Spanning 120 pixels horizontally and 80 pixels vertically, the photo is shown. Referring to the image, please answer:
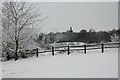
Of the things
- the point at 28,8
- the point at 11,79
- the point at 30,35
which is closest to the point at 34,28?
the point at 30,35

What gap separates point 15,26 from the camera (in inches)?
624

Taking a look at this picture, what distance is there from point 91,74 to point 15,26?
9729mm

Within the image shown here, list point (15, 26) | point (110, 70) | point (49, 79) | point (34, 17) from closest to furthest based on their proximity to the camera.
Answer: point (49, 79)
point (110, 70)
point (15, 26)
point (34, 17)

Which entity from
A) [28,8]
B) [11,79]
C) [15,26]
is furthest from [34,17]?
[11,79]

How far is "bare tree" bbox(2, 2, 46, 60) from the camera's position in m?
16.0

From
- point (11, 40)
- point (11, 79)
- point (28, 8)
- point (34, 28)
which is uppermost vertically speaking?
point (28, 8)

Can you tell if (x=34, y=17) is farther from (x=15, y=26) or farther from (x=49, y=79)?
(x=49, y=79)

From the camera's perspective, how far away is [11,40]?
16.1m

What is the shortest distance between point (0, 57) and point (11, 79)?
851 cm

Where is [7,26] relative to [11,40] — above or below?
above

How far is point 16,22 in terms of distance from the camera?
15938 mm

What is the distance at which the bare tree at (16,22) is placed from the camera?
15953 mm

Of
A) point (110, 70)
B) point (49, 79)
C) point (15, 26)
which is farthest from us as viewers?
point (15, 26)

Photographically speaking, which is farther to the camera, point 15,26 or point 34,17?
→ point 34,17
